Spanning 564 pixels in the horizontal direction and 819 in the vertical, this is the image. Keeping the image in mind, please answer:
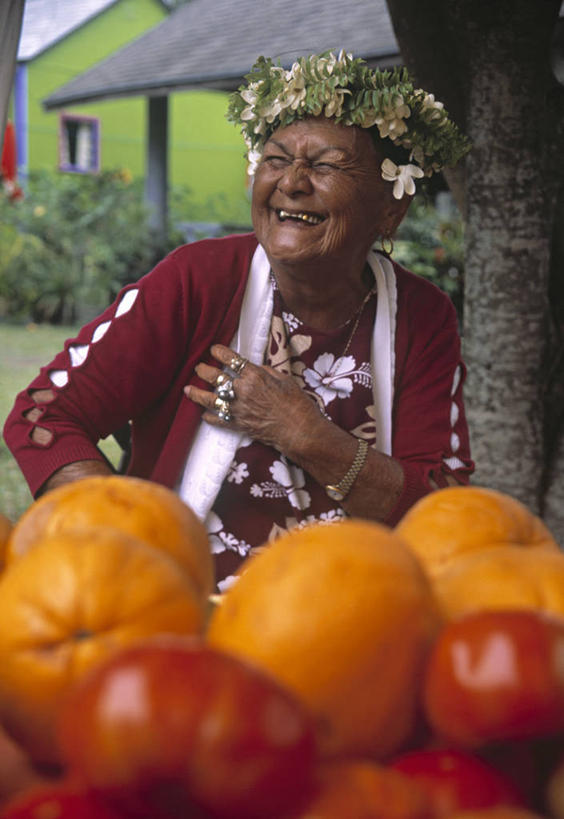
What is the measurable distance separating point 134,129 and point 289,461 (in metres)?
23.1

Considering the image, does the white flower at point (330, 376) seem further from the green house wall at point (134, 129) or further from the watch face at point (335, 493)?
the green house wall at point (134, 129)

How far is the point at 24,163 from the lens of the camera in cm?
2200

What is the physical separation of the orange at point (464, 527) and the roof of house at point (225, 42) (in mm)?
7475

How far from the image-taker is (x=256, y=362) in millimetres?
2400

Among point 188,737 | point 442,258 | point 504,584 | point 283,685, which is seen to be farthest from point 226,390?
point 442,258

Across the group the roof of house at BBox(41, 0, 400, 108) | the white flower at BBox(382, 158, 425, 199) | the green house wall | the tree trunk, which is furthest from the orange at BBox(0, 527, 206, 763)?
the green house wall

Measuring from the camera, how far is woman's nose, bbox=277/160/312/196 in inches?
91.7

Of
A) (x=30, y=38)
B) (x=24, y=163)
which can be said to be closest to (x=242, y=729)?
(x=24, y=163)

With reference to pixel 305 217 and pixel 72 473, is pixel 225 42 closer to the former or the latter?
pixel 305 217

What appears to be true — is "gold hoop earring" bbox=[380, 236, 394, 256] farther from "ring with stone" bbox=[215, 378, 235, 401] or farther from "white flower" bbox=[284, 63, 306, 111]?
"ring with stone" bbox=[215, 378, 235, 401]

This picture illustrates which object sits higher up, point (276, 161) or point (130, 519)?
point (276, 161)

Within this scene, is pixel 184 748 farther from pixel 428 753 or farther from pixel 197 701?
pixel 428 753

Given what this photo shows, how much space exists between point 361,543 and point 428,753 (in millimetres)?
175

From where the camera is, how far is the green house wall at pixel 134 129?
22.8m
